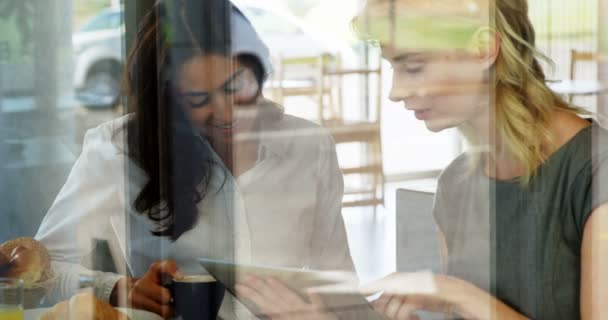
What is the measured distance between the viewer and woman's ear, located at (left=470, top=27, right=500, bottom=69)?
1.69 metres

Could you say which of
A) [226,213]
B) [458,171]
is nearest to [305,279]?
[226,213]

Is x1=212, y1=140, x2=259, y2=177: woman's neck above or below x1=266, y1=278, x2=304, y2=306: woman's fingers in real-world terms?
above

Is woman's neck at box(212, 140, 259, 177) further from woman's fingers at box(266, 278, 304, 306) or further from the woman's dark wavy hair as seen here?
woman's fingers at box(266, 278, 304, 306)

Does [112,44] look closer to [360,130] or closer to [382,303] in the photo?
[360,130]

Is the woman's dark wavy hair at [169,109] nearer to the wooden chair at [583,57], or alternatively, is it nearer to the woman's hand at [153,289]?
the woman's hand at [153,289]

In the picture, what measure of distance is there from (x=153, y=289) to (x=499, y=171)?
0.50m

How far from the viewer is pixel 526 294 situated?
5.75 feet

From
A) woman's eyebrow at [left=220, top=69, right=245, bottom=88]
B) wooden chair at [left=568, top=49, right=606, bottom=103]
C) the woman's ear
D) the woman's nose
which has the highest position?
the woman's ear

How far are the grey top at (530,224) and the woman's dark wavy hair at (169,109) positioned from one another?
13.0 inches

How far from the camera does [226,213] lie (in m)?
1.76

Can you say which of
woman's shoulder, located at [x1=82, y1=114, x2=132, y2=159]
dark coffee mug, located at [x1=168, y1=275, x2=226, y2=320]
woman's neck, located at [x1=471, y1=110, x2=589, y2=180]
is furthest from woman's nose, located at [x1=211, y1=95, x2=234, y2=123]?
woman's neck, located at [x1=471, y1=110, x2=589, y2=180]

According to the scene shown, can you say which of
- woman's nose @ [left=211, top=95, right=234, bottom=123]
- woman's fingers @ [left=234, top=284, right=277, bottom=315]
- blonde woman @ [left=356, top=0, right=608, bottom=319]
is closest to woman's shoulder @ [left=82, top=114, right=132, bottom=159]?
woman's nose @ [left=211, top=95, right=234, bottom=123]

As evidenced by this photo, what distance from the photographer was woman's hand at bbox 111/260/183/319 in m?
1.74

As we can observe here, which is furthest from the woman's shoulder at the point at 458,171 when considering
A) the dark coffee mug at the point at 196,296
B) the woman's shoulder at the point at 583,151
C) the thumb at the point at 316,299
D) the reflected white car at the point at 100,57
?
the reflected white car at the point at 100,57
